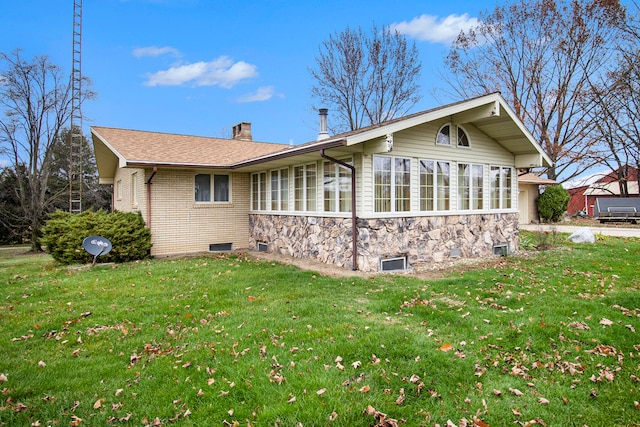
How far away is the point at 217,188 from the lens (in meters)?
12.4

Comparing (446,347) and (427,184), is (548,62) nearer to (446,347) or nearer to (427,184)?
(427,184)

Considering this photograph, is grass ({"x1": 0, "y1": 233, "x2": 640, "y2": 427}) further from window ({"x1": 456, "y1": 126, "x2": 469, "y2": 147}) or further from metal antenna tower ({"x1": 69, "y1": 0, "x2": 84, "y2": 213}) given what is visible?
metal antenna tower ({"x1": 69, "y1": 0, "x2": 84, "y2": 213})

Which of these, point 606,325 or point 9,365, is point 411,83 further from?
point 9,365

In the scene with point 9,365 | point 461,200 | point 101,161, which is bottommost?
point 9,365

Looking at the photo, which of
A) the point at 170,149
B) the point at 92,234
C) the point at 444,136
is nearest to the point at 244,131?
the point at 170,149

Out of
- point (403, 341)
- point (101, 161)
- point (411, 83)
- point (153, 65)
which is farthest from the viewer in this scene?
point (411, 83)

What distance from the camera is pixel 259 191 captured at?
12.3 metres

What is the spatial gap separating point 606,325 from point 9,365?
6767 millimetres

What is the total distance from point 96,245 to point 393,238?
7.25 m

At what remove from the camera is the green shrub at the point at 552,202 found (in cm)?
2133

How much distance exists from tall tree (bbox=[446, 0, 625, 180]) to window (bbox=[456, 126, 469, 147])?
1694 centimetres

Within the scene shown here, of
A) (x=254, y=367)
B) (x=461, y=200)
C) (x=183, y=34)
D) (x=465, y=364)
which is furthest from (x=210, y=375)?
(x=183, y=34)

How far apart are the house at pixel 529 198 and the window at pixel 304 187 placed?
633 inches

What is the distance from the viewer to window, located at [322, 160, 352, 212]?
8.63 metres
